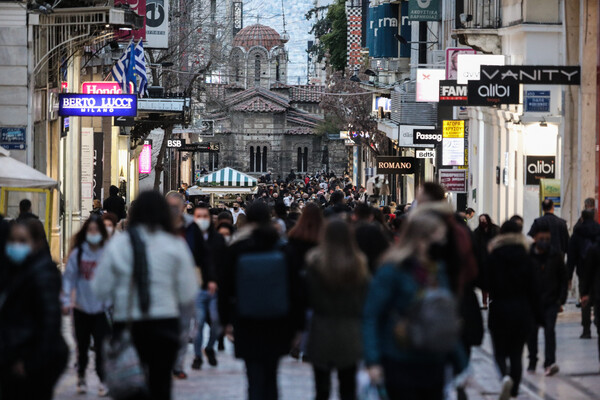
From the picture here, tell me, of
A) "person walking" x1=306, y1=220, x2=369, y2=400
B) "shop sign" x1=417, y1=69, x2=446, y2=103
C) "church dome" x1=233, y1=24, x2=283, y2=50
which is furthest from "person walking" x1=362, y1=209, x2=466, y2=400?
"church dome" x1=233, y1=24, x2=283, y2=50

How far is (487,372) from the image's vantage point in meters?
13.0

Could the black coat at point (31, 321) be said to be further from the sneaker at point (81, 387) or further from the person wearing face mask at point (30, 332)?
the sneaker at point (81, 387)

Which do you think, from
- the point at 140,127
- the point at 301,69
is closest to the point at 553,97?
the point at 140,127

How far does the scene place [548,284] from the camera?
1247cm

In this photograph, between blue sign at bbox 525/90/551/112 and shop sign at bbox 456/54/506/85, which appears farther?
shop sign at bbox 456/54/506/85

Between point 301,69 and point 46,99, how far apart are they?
438 feet

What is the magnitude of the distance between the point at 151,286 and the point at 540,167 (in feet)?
57.2

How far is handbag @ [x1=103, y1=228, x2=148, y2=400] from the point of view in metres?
7.57

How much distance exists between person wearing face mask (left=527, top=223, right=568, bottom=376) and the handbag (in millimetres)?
5501

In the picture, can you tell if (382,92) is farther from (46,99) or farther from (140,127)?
(46,99)

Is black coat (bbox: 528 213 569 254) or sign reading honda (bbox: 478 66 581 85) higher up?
sign reading honda (bbox: 478 66 581 85)

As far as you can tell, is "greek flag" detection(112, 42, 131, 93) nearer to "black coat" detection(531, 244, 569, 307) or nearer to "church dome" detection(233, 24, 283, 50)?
"black coat" detection(531, 244, 569, 307)

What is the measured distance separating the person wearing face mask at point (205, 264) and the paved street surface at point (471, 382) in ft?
0.82

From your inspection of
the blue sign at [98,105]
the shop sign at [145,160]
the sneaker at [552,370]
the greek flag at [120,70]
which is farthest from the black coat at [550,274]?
the shop sign at [145,160]
